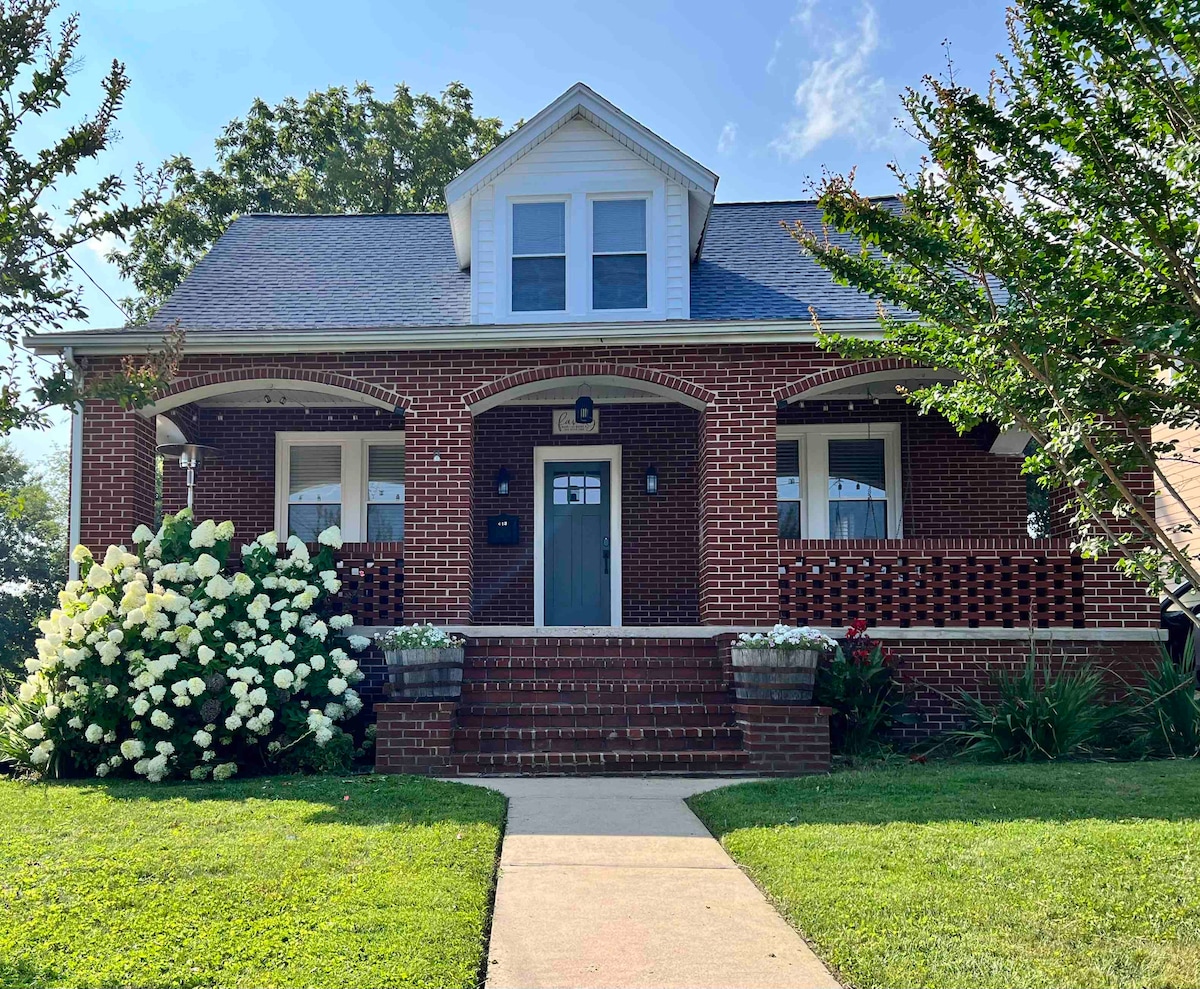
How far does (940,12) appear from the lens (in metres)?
8.89

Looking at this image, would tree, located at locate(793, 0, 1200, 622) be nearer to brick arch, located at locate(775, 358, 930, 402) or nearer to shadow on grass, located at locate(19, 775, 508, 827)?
shadow on grass, located at locate(19, 775, 508, 827)

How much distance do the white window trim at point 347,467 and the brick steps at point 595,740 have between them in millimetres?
4645

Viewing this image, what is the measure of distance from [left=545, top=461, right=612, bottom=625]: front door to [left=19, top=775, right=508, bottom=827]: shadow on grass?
4816 mm

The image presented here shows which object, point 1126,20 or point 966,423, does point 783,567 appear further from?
point 1126,20

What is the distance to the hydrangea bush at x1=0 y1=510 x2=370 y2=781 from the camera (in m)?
8.25

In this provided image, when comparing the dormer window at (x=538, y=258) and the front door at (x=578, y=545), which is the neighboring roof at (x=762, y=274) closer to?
the dormer window at (x=538, y=258)

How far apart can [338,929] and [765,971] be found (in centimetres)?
165

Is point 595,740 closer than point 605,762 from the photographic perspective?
No

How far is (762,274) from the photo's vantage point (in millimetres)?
12570

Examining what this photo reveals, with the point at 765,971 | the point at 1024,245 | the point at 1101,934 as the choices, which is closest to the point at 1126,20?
the point at 1024,245

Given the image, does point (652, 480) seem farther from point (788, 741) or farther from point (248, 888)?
point (248, 888)

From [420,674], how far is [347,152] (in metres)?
19.7

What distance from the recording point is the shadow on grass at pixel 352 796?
6.47 meters

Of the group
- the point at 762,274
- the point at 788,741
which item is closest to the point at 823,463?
the point at 762,274
